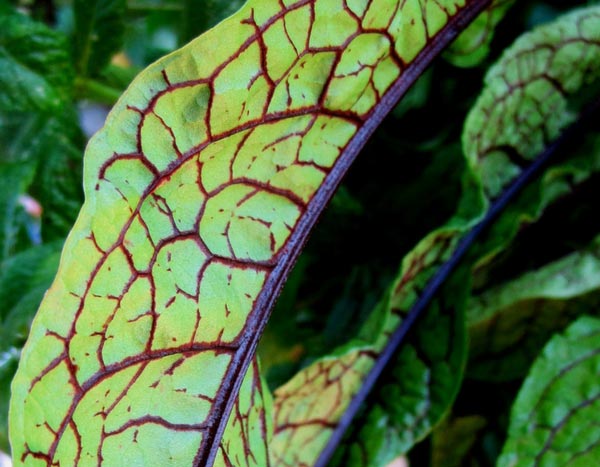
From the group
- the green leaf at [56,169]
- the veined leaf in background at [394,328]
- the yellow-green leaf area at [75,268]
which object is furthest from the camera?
the green leaf at [56,169]

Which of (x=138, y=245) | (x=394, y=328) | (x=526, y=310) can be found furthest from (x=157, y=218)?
(x=526, y=310)

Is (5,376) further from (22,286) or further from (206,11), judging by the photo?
(206,11)

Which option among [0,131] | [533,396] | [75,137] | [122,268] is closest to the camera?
[122,268]

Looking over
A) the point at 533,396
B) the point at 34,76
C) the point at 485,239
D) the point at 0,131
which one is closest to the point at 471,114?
the point at 485,239

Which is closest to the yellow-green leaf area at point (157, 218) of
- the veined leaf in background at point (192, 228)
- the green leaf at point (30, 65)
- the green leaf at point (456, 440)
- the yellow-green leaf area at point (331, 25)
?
the veined leaf in background at point (192, 228)

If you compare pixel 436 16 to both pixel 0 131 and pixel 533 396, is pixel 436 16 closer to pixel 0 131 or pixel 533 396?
pixel 533 396

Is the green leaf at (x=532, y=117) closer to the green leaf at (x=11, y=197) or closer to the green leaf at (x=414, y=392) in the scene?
the green leaf at (x=414, y=392)

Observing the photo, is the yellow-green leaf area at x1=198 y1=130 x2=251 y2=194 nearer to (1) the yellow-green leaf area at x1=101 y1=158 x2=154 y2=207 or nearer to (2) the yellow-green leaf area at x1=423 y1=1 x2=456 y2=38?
(1) the yellow-green leaf area at x1=101 y1=158 x2=154 y2=207

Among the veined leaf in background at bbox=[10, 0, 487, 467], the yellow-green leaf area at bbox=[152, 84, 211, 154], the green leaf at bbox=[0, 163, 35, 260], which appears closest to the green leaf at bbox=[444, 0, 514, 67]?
the veined leaf in background at bbox=[10, 0, 487, 467]

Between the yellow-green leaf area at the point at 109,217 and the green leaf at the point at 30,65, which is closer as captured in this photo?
the yellow-green leaf area at the point at 109,217
